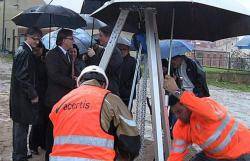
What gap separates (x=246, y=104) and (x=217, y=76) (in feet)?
34.7

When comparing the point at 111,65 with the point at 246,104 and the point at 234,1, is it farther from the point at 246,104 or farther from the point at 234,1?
the point at 246,104

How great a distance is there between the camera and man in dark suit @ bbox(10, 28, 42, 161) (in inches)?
244

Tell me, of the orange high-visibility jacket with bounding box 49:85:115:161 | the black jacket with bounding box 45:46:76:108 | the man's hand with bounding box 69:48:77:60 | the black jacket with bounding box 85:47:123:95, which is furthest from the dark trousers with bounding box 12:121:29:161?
the orange high-visibility jacket with bounding box 49:85:115:161

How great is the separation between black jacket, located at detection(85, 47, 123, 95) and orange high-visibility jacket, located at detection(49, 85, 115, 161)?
2539mm

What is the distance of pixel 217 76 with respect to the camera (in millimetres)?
27312

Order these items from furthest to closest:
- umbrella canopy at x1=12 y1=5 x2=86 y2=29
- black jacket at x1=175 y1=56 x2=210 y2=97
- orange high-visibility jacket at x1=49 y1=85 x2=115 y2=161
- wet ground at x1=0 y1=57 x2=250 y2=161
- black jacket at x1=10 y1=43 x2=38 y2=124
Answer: wet ground at x1=0 y1=57 x2=250 y2=161, black jacket at x1=175 y1=56 x2=210 y2=97, umbrella canopy at x1=12 y1=5 x2=86 y2=29, black jacket at x1=10 y1=43 x2=38 y2=124, orange high-visibility jacket at x1=49 y1=85 x2=115 y2=161

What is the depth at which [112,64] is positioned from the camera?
20.5ft

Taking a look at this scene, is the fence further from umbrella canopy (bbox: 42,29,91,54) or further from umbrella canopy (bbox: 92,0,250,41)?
umbrella canopy (bbox: 92,0,250,41)

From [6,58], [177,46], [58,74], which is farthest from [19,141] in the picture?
[6,58]

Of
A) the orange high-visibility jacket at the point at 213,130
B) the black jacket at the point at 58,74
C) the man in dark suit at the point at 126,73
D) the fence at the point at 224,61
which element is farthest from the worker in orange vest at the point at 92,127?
the fence at the point at 224,61

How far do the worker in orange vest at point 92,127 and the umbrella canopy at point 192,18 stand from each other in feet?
4.13

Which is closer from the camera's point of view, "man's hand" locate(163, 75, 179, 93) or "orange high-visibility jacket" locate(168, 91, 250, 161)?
"orange high-visibility jacket" locate(168, 91, 250, 161)

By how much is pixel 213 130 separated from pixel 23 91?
9.53 ft

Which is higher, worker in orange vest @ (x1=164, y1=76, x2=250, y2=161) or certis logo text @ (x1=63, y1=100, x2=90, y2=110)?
certis logo text @ (x1=63, y1=100, x2=90, y2=110)
